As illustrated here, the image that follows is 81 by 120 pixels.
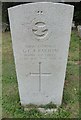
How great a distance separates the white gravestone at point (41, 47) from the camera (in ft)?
14.2

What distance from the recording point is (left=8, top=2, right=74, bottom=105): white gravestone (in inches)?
170

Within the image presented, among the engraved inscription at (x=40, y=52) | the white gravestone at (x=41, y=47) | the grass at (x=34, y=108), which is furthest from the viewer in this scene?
the grass at (x=34, y=108)

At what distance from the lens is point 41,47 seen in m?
4.54

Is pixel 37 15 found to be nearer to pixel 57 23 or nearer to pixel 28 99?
pixel 57 23

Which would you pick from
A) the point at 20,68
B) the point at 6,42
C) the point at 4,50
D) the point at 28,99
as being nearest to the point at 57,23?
the point at 20,68

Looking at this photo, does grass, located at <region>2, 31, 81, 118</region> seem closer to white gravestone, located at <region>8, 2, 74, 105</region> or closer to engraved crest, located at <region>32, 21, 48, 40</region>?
white gravestone, located at <region>8, 2, 74, 105</region>

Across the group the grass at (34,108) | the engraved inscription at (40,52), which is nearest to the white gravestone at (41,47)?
the engraved inscription at (40,52)

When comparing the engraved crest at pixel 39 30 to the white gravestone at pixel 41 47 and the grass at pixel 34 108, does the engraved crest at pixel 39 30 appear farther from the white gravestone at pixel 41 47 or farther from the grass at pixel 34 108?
the grass at pixel 34 108

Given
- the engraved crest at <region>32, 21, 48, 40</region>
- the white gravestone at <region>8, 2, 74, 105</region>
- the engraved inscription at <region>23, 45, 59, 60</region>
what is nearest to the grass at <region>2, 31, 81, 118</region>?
the white gravestone at <region>8, 2, 74, 105</region>

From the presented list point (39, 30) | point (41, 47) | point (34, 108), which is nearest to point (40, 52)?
point (41, 47)

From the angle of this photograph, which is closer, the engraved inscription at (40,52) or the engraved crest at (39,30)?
the engraved crest at (39,30)

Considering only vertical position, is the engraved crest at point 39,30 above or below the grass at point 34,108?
above

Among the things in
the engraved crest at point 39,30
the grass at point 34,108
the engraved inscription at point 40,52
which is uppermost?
the engraved crest at point 39,30

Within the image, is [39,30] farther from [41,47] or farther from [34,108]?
[34,108]
